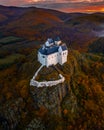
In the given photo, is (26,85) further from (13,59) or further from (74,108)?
(13,59)

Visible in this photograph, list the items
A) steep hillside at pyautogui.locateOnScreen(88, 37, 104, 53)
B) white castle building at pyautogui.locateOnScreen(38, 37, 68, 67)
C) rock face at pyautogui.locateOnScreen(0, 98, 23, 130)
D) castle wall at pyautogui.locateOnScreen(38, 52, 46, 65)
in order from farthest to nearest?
steep hillside at pyautogui.locateOnScreen(88, 37, 104, 53), castle wall at pyautogui.locateOnScreen(38, 52, 46, 65), white castle building at pyautogui.locateOnScreen(38, 37, 68, 67), rock face at pyautogui.locateOnScreen(0, 98, 23, 130)

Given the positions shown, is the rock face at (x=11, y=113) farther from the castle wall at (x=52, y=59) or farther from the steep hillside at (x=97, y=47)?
the steep hillside at (x=97, y=47)

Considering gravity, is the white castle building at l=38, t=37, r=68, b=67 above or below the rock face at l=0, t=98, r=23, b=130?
above

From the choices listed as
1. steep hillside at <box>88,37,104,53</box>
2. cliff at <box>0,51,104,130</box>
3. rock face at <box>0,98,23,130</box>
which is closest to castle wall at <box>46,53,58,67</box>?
cliff at <box>0,51,104,130</box>

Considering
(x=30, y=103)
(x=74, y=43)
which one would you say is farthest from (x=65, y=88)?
(x=74, y=43)

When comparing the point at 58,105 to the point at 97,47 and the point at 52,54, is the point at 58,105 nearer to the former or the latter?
the point at 52,54

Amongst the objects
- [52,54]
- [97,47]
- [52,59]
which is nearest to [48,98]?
[52,59]

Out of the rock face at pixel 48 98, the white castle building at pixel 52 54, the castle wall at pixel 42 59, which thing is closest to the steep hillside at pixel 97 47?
the white castle building at pixel 52 54

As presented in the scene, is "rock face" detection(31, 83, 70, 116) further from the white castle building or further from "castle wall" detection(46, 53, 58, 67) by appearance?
the white castle building

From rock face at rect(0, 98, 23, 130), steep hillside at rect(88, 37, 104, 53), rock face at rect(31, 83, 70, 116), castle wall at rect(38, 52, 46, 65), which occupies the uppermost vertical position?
castle wall at rect(38, 52, 46, 65)
